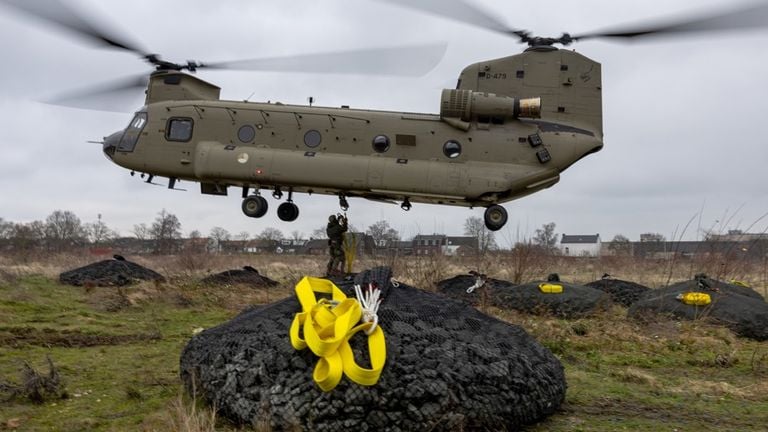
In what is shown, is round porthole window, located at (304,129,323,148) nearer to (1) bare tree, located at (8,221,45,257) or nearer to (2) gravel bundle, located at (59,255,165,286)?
(2) gravel bundle, located at (59,255,165,286)

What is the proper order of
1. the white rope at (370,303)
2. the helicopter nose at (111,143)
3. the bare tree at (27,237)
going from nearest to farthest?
the white rope at (370,303), the helicopter nose at (111,143), the bare tree at (27,237)

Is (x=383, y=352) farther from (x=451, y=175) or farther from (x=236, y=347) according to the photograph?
(x=451, y=175)

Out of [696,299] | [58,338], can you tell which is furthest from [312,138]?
[696,299]

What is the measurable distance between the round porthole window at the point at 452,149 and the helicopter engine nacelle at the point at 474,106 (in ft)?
1.39

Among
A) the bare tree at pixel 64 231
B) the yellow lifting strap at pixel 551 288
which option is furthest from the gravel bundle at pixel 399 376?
the bare tree at pixel 64 231

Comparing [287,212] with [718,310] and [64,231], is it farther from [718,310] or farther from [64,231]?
[64,231]

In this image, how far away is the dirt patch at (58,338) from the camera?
7812 mm

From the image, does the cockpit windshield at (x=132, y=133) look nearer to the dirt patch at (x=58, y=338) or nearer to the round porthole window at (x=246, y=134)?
the round porthole window at (x=246, y=134)

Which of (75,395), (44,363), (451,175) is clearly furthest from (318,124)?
(75,395)

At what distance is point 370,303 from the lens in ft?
14.8

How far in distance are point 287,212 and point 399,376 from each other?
30.5ft

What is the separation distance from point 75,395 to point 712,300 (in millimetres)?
10261

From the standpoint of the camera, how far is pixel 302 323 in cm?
445

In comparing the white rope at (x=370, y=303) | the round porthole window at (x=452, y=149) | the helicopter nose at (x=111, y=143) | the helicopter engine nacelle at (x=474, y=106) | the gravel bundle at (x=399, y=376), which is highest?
the helicopter engine nacelle at (x=474, y=106)
